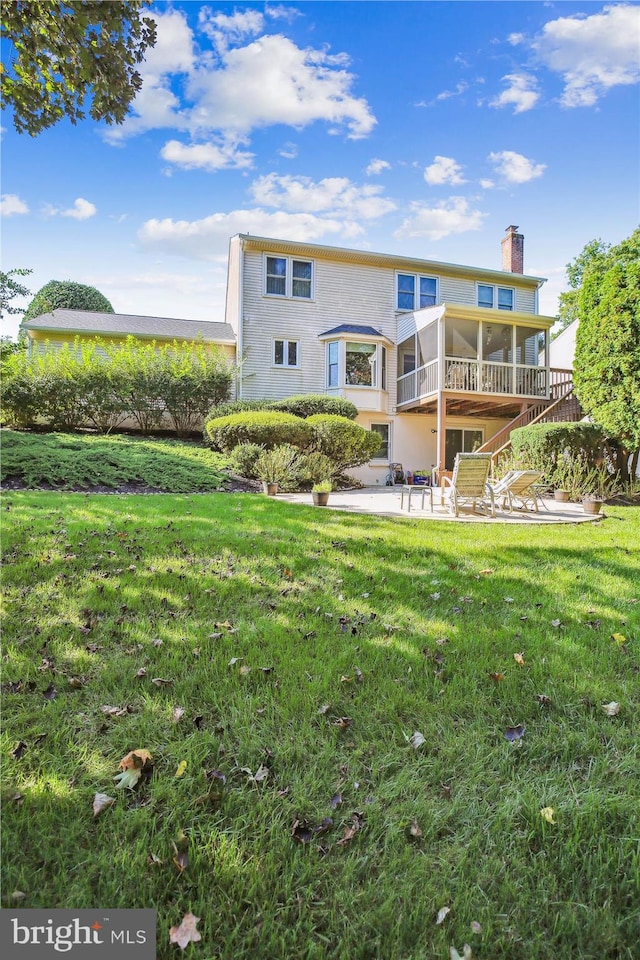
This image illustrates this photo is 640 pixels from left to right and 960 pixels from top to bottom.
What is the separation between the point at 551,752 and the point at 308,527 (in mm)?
4378

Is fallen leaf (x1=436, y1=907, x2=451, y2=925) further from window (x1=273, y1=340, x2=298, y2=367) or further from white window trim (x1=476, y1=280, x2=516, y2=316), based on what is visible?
white window trim (x1=476, y1=280, x2=516, y2=316)

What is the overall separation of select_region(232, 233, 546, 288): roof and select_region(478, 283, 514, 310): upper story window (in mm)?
333

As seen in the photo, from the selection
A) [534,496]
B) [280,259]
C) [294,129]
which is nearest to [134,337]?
[280,259]

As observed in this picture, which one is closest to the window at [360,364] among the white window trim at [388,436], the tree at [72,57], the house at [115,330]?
the white window trim at [388,436]

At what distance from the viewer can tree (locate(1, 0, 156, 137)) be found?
146 inches

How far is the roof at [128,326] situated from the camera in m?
17.0

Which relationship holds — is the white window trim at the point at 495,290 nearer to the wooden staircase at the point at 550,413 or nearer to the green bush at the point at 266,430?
the wooden staircase at the point at 550,413

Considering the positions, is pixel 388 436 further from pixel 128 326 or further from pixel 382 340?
pixel 128 326

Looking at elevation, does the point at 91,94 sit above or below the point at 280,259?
below

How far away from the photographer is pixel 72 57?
159 inches

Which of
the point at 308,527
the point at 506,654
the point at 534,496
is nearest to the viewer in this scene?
the point at 506,654

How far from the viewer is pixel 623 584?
4.12 meters

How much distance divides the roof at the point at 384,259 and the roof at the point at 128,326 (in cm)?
376

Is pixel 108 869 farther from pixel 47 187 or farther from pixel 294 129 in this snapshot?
pixel 294 129
